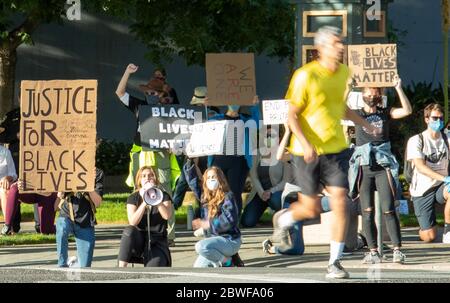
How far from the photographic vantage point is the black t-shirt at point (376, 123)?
48.5 ft

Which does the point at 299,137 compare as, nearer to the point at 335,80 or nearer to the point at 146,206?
the point at 335,80

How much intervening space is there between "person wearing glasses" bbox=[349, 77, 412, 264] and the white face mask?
1560mm

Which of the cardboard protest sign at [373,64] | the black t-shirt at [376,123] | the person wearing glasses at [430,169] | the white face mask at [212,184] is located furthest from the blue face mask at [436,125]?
the white face mask at [212,184]

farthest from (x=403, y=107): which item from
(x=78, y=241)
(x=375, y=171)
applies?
(x=78, y=241)

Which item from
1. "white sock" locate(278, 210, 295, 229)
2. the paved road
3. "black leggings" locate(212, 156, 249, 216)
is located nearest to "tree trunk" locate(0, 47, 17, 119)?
the paved road

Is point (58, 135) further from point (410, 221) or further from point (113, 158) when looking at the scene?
point (113, 158)

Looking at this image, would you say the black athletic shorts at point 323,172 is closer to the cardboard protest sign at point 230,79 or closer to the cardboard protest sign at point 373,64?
the cardboard protest sign at point 373,64

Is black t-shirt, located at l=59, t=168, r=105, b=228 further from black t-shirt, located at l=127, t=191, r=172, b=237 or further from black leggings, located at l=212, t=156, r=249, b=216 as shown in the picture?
black leggings, located at l=212, t=156, r=249, b=216

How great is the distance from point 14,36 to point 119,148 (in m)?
4.03

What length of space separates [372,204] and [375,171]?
40 cm

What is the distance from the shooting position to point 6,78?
2683 cm

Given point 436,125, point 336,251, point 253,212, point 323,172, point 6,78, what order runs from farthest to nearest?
1. point 6,78
2. point 253,212
3. point 436,125
4. point 323,172
5. point 336,251

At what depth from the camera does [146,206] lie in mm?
13969
